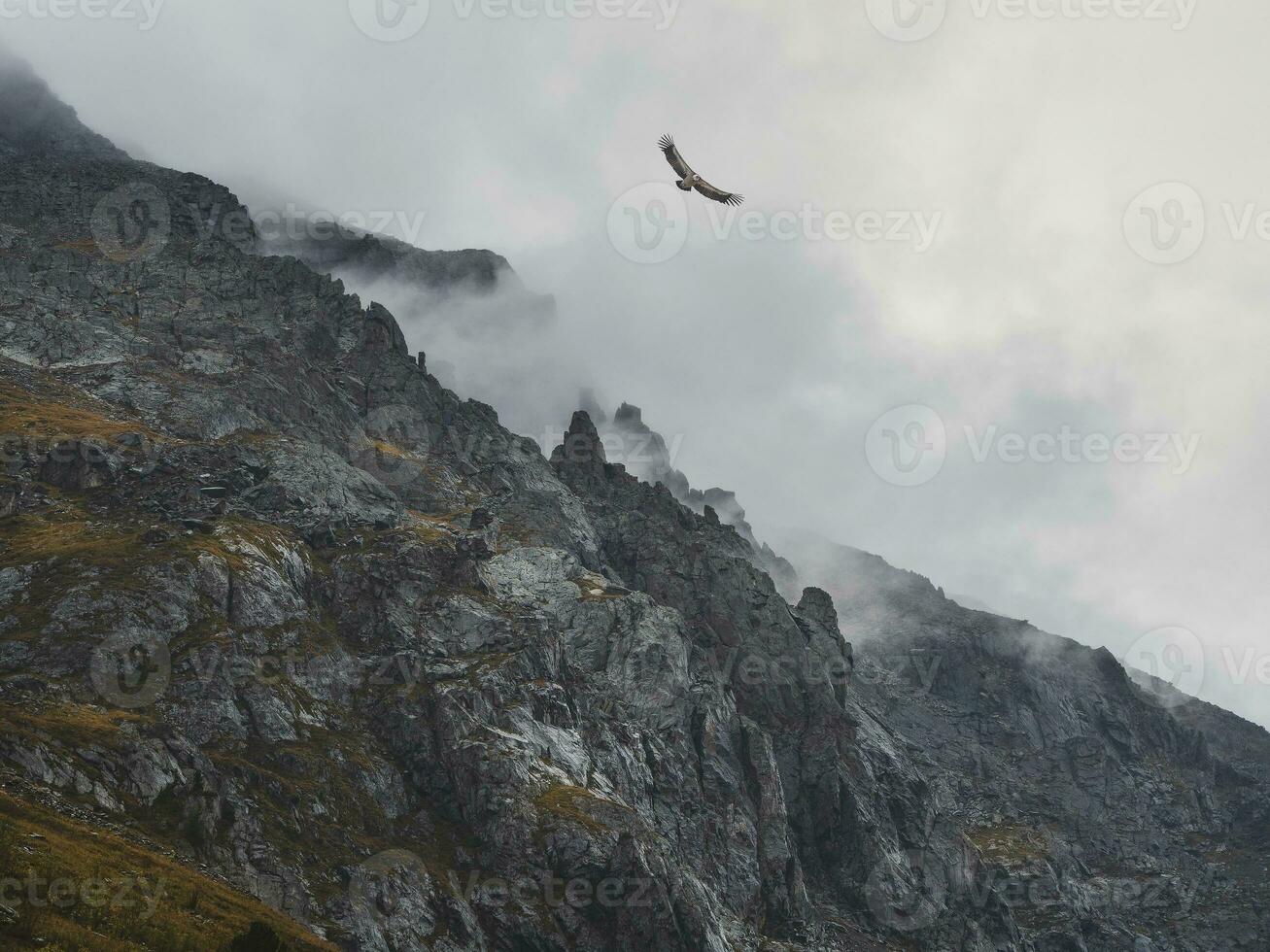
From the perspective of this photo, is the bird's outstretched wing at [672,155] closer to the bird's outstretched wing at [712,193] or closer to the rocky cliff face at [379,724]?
the bird's outstretched wing at [712,193]

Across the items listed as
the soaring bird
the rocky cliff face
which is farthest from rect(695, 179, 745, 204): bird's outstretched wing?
the rocky cliff face

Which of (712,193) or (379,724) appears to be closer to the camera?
(712,193)

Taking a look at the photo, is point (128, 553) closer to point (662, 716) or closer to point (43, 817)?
point (43, 817)

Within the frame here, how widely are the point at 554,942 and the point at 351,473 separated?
362 ft

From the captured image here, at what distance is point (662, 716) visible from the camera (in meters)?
172

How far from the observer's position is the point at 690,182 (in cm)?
Result: 6656

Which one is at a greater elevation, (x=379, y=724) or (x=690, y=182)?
(x=690, y=182)

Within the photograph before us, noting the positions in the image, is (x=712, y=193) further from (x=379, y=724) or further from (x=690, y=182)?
(x=379, y=724)

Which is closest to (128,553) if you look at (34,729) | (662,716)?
(34,729)

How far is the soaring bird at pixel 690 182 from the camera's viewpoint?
65812 mm

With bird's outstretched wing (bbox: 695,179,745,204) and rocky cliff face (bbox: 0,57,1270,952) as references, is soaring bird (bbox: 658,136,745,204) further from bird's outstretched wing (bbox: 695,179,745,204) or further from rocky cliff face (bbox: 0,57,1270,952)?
rocky cliff face (bbox: 0,57,1270,952)

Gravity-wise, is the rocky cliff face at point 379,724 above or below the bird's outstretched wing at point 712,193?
below

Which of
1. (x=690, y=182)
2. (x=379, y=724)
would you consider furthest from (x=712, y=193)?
(x=379, y=724)

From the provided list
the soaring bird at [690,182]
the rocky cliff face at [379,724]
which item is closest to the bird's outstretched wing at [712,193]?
the soaring bird at [690,182]
